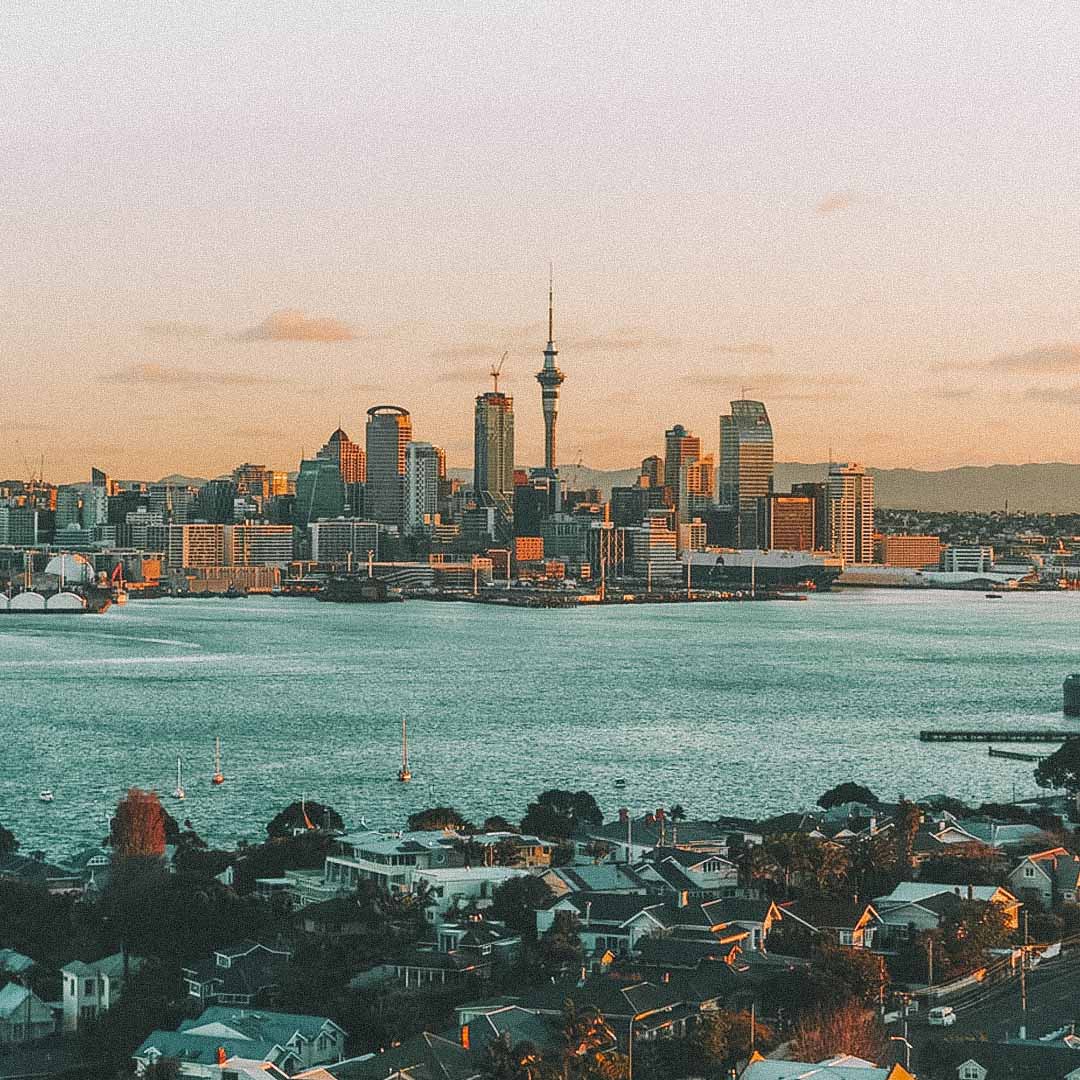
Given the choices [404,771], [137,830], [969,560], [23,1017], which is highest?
[969,560]

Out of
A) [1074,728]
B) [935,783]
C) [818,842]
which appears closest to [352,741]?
[935,783]

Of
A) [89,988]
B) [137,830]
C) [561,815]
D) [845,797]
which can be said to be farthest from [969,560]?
[89,988]

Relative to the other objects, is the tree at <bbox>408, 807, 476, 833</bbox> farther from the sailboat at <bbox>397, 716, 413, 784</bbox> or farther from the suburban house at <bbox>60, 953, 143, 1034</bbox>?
the sailboat at <bbox>397, 716, 413, 784</bbox>

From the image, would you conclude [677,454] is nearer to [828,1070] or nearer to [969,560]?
[969,560]

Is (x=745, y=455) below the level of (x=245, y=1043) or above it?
above

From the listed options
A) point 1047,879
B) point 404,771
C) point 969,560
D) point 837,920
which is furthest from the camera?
point 969,560

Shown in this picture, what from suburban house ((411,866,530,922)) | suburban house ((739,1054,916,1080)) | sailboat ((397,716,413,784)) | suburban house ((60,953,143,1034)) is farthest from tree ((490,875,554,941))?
sailboat ((397,716,413,784))
